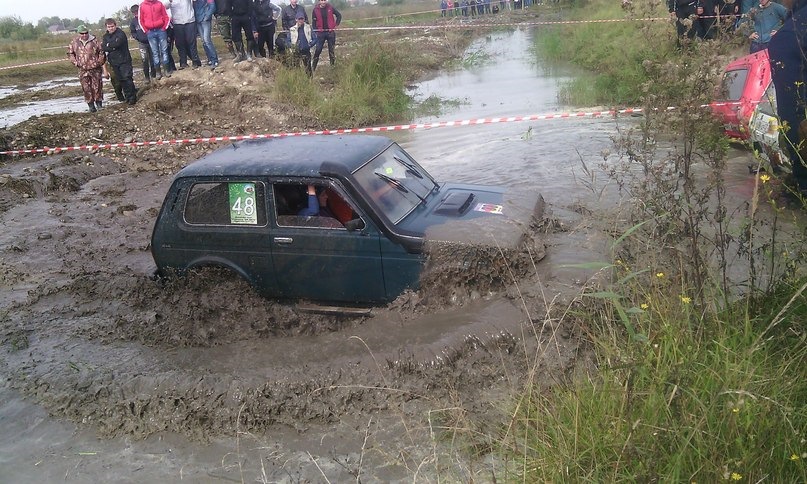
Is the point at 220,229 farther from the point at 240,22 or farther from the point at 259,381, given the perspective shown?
the point at 240,22

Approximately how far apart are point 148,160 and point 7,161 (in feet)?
8.73

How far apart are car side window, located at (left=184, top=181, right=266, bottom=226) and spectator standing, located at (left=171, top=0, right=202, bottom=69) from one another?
11065mm

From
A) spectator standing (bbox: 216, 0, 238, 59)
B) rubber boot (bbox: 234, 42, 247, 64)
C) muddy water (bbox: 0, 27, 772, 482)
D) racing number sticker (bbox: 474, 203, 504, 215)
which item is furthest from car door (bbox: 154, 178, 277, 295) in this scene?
rubber boot (bbox: 234, 42, 247, 64)

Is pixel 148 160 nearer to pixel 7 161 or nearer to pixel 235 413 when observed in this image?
pixel 7 161

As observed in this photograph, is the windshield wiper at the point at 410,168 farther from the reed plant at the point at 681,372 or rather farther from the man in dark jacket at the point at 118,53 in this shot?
the man in dark jacket at the point at 118,53

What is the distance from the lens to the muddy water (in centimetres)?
471

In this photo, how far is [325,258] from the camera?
5.67 metres

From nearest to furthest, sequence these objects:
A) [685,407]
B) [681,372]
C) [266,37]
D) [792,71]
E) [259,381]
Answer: [685,407] < [681,372] < [792,71] < [259,381] < [266,37]

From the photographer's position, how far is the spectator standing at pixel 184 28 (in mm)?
15633

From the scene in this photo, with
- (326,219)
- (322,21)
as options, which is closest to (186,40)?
(322,21)

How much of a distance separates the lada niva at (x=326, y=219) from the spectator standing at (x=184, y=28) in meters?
10.8

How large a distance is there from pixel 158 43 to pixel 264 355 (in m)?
12.5

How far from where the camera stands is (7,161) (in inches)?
510

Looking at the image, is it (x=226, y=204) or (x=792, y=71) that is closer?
(x=792, y=71)
